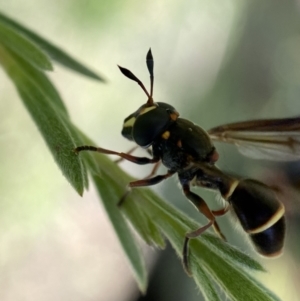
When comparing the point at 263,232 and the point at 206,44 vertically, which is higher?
the point at 206,44

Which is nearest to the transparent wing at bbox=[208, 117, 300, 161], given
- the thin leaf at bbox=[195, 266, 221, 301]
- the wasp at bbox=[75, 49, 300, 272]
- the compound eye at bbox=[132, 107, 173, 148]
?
the wasp at bbox=[75, 49, 300, 272]

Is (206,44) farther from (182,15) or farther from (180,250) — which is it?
(180,250)

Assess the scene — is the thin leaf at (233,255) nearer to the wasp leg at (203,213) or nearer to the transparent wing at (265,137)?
the wasp leg at (203,213)

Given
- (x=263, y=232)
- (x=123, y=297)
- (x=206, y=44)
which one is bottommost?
(x=123, y=297)

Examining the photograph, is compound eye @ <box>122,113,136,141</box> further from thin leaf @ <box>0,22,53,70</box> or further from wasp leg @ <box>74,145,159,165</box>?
thin leaf @ <box>0,22,53,70</box>

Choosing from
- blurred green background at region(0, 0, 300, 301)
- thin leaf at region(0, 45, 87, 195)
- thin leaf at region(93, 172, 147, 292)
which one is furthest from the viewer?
blurred green background at region(0, 0, 300, 301)

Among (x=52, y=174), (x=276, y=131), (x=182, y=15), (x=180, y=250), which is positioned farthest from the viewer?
(x=182, y=15)

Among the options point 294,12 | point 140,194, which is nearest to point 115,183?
point 140,194

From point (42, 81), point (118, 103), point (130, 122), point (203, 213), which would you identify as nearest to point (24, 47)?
point (42, 81)
